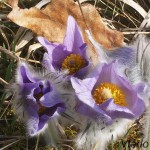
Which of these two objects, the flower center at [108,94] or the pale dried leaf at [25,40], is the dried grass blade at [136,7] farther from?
the flower center at [108,94]

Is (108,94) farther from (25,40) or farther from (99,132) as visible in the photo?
(25,40)

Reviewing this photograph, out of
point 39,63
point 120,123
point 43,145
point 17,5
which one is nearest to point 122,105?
point 120,123

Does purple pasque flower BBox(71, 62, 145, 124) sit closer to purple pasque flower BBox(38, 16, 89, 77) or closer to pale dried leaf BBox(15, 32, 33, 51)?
purple pasque flower BBox(38, 16, 89, 77)

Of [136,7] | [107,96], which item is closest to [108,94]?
[107,96]

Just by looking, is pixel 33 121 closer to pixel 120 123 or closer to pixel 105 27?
pixel 120 123

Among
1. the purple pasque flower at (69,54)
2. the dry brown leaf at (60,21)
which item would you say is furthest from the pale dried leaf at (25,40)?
the purple pasque flower at (69,54)

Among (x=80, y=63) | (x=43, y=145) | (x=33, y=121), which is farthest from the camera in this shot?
(x=43, y=145)

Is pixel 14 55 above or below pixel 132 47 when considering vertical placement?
below
